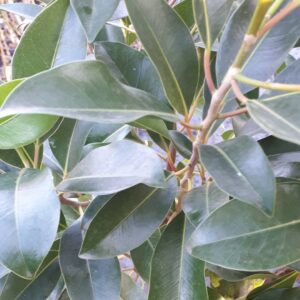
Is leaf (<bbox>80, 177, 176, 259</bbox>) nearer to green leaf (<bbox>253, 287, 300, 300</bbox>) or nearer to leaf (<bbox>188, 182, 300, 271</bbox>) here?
leaf (<bbox>188, 182, 300, 271</bbox>)

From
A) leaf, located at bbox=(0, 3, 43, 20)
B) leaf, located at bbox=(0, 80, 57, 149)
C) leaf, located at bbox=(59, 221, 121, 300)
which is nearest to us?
leaf, located at bbox=(0, 80, 57, 149)

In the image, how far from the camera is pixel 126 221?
21.6 inches

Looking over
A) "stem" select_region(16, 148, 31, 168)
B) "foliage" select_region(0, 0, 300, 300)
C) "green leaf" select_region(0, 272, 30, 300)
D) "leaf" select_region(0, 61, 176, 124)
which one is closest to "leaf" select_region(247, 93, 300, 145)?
"foliage" select_region(0, 0, 300, 300)

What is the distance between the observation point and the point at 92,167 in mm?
489

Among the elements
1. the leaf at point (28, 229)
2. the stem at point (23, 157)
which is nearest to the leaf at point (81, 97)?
the leaf at point (28, 229)

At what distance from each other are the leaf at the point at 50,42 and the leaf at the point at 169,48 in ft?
0.29

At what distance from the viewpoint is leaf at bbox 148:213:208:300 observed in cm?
55

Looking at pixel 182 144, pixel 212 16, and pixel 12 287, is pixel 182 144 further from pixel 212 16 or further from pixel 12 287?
pixel 12 287

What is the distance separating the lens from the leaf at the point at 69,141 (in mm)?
607

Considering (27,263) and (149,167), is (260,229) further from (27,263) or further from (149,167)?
(27,263)

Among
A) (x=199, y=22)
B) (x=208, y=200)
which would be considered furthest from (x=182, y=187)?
(x=199, y=22)

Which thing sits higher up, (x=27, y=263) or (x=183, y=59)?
(x=183, y=59)

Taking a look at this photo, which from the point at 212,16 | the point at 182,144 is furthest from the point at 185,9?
the point at 182,144

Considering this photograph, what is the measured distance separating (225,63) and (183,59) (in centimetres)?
6
